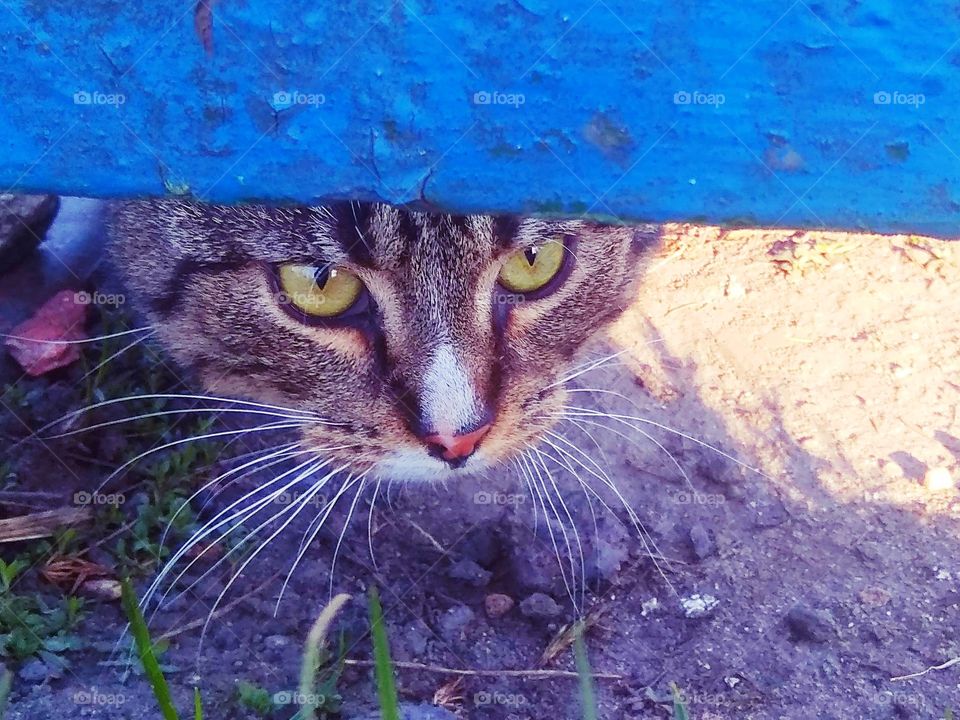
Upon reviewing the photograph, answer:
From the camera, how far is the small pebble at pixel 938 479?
6.85 feet

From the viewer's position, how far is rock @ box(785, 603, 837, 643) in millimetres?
1771

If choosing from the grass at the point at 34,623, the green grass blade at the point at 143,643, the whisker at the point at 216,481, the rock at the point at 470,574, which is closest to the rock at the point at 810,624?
the rock at the point at 470,574

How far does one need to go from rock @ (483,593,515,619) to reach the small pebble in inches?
38.8

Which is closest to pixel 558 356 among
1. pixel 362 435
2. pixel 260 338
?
pixel 362 435

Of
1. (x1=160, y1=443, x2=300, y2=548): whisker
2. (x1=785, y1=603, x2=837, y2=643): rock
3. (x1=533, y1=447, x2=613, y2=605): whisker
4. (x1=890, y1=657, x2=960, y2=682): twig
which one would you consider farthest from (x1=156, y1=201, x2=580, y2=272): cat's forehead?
(x1=890, y1=657, x2=960, y2=682): twig

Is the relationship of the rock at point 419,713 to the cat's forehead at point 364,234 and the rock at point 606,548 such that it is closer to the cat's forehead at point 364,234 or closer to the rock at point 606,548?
the rock at point 606,548

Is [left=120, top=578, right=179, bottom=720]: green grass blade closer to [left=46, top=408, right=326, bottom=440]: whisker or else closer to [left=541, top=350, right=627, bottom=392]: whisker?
[left=46, top=408, right=326, bottom=440]: whisker

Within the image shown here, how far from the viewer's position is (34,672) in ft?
5.03

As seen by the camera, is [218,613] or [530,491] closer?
[218,613]

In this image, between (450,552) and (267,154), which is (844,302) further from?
(267,154)

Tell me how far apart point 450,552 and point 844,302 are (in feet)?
4.51

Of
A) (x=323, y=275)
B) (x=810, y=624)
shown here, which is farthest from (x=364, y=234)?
(x=810, y=624)

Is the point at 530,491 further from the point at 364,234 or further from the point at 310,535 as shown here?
the point at 364,234

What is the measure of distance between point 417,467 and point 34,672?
0.74m
